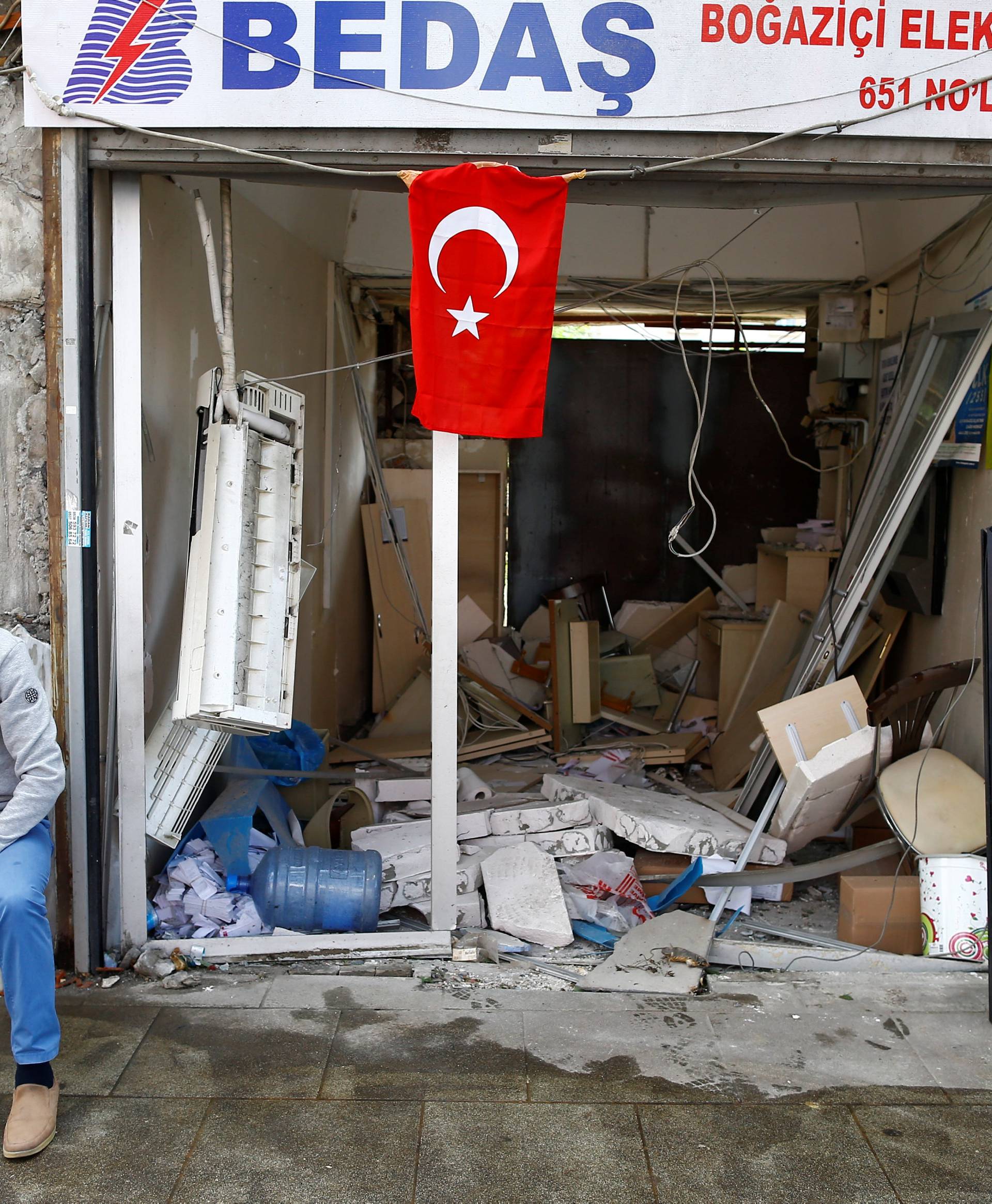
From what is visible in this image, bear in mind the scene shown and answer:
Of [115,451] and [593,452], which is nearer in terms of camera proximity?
[115,451]

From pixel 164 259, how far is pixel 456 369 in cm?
139

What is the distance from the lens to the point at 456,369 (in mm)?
3670

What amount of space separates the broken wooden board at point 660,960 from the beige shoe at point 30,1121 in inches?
71.2

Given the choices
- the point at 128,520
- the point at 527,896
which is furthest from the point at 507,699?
the point at 128,520

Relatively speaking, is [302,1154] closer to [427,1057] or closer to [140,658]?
[427,1057]

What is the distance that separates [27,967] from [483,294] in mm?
2597

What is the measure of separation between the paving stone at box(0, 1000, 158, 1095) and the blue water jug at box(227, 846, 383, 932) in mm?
667

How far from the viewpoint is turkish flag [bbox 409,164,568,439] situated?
355 centimetres

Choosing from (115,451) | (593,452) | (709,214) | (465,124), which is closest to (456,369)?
(465,124)

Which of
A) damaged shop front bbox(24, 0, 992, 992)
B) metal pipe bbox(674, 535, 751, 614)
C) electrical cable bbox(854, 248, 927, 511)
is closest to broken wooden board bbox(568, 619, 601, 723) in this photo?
damaged shop front bbox(24, 0, 992, 992)

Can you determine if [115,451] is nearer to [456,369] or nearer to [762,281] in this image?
[456,369]

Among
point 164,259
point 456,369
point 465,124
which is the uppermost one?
point 465,124

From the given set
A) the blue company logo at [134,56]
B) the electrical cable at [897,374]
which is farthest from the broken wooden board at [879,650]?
the blue company logo at [134,56]

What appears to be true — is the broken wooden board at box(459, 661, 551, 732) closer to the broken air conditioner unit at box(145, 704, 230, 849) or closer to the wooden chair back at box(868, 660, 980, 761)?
the wooden chair back at box(868, 660, 980, 761)
